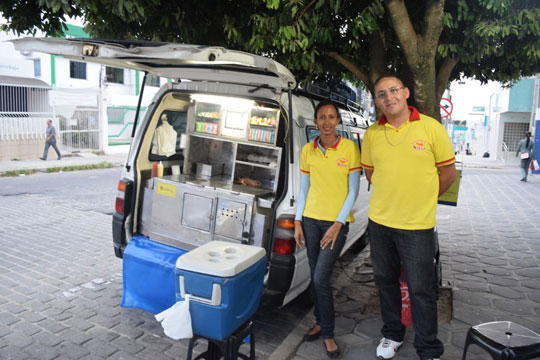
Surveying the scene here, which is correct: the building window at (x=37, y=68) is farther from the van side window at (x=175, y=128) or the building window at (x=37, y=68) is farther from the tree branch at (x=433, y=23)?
the tree branch at (x=433, y=23)

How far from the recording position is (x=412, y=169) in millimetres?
2980

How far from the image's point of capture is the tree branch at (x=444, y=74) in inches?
185

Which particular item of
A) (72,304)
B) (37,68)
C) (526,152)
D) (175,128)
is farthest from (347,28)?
(37,68)

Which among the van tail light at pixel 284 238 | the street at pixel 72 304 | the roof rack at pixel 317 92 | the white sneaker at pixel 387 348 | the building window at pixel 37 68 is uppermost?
the building window at pixel 37 68

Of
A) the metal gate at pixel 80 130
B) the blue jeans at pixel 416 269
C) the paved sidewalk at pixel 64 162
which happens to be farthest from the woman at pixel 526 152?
the metal gate at pixel 80 130

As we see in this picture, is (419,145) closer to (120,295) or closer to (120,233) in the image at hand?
(120,233)

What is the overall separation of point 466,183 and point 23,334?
14.8 m

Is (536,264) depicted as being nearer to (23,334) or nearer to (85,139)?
(23,334)

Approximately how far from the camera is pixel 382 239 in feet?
10.7

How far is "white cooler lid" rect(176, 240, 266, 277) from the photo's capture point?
2.56 meters

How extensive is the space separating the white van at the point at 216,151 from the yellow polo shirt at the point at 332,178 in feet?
0.99

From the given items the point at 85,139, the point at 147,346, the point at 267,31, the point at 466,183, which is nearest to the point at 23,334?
the point at 147,346

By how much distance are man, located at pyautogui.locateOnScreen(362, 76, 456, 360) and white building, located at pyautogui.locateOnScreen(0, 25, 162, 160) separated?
16.3m

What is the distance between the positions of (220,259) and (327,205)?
1.08 m
